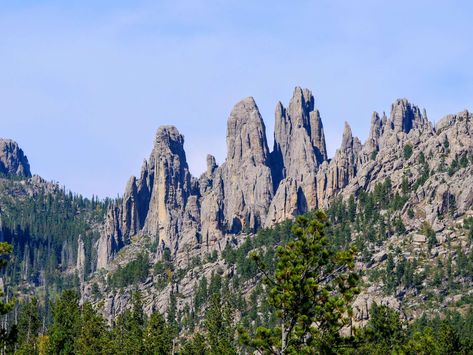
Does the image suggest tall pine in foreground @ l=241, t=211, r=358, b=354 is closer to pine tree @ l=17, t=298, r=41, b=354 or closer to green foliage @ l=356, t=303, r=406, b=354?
green foliage @ l=356, t=303, r=406, b=354

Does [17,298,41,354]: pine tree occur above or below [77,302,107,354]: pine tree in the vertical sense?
above

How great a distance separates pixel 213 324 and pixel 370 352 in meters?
32.5

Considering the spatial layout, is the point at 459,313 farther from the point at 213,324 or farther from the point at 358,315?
the point at 213,324

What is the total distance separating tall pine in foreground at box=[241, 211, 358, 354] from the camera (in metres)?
54.7

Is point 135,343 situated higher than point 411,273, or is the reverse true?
point 411,273

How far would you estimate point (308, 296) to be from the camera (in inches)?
2169

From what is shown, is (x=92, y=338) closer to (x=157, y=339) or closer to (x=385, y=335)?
(x=157, y=339)

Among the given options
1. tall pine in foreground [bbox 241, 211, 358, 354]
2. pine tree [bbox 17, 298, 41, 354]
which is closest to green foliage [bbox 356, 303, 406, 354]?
tall pine in foreground [bbox 241, 211, 358, 354]

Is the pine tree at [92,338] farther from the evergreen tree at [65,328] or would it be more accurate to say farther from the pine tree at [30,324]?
the pine tree at [30,324]

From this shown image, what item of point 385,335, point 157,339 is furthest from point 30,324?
point 385,335

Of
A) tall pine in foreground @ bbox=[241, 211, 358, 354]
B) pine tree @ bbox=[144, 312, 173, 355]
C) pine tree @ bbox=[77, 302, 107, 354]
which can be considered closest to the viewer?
tall pine in foreground @ bbox=[241, 211, 358, 354]

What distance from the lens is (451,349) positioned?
11475cm

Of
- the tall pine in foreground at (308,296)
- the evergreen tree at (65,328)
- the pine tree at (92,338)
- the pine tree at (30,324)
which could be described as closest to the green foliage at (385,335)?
the pine tree at (92,338)

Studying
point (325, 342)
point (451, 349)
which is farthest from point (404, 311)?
point (325, 342)
